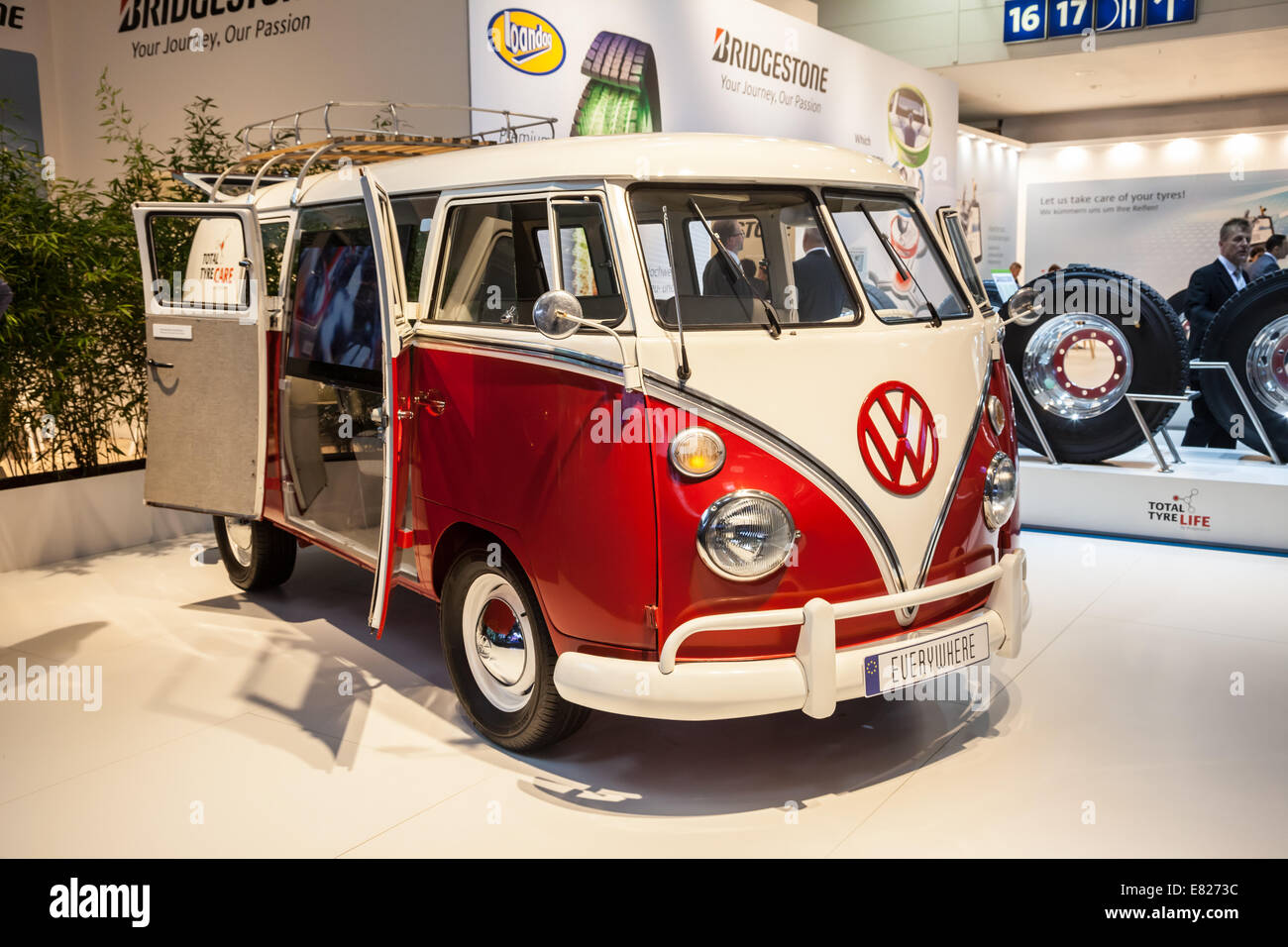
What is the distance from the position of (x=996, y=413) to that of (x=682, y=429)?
1270mm

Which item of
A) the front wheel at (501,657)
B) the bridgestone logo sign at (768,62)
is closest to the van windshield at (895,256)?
the front wheel at (501,657)

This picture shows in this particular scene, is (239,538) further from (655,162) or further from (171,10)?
(171,10)

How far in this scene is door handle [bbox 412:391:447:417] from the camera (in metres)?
3.64

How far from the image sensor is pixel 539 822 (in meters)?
3.14

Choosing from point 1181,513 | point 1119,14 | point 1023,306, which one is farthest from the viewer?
point 1119,14

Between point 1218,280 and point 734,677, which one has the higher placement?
point 1218,280

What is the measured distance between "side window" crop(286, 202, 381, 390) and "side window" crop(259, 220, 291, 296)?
0.17 metres

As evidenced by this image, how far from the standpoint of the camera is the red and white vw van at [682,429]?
300cm

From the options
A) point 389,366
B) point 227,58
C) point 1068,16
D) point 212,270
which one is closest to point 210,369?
point 212,270

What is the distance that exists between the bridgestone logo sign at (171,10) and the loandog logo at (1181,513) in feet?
22.3

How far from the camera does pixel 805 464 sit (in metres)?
3.10
